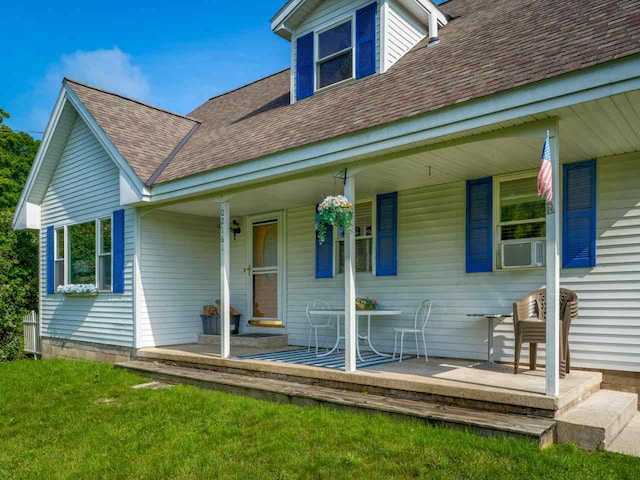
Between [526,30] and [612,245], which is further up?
[526,30]

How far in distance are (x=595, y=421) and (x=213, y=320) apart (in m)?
6.54

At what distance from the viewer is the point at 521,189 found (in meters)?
6.23

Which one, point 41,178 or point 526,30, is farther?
point 41,178

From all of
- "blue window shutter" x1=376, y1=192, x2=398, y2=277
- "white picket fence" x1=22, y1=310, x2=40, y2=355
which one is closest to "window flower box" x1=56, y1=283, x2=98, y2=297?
"white picket fence" x1=22, y1=310, x2=40, y2=355

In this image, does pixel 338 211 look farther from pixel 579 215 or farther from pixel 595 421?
pixel 595 421

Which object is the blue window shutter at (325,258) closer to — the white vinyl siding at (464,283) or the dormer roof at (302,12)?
the white vinyl siding at (464,283)

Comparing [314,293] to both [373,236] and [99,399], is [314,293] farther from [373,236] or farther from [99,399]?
[99,399]

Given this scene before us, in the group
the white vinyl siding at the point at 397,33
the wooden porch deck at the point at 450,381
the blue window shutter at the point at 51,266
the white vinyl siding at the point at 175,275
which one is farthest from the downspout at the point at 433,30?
the blue window shutter at the point at 51,266

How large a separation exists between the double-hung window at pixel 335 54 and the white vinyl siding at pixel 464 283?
6.76 feet

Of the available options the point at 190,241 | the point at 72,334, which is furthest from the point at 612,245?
the point at 72,334

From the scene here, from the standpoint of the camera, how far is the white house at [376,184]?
472 cm

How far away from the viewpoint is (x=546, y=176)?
13.6 ft

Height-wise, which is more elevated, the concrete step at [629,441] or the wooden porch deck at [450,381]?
the wooden porch deck at [450,381]

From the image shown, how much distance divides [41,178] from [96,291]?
303cm
